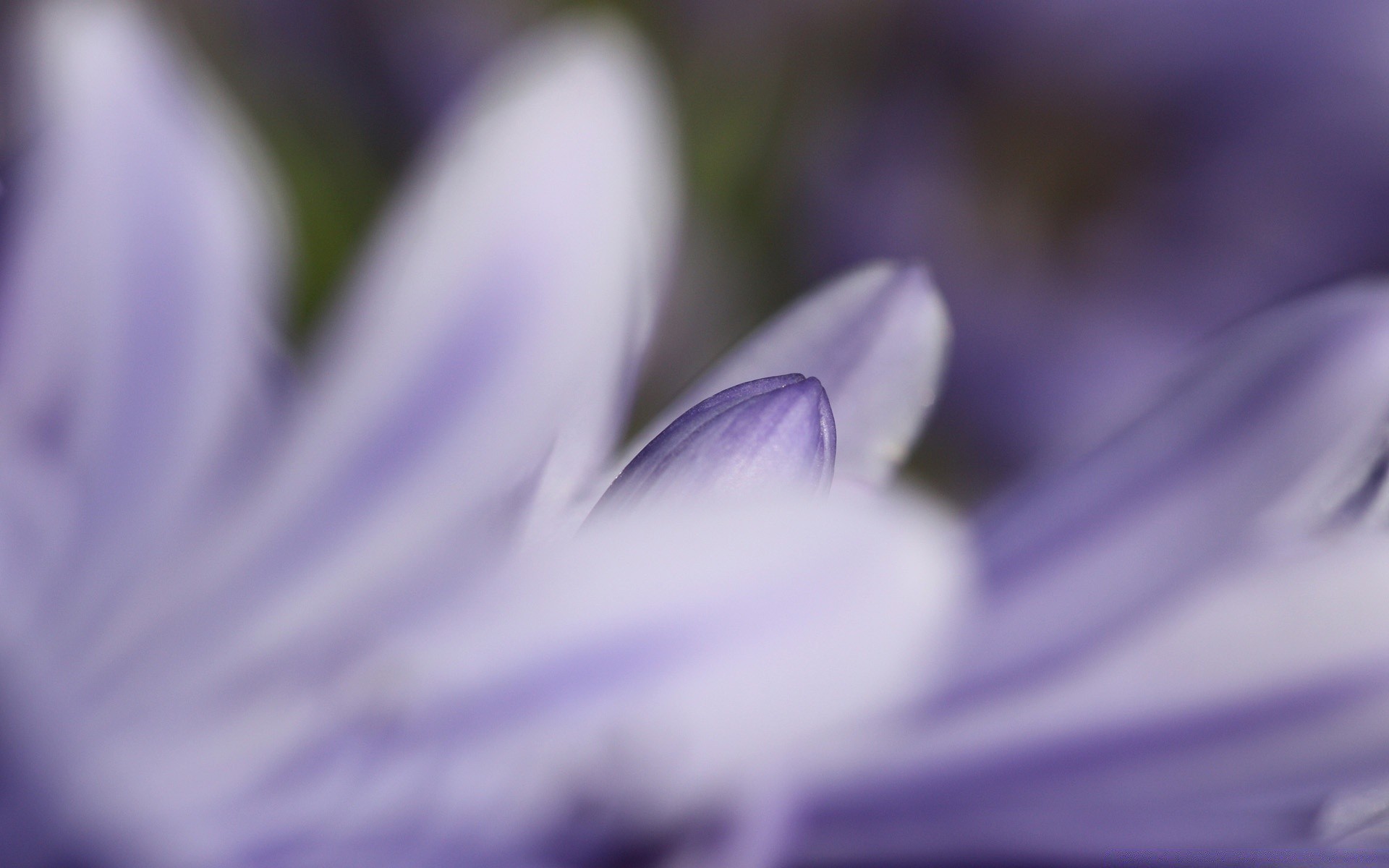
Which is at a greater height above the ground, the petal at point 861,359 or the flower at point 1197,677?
the petal at point 861,359

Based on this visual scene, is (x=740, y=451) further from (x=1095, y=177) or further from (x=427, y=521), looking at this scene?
(x=1095, y=177)

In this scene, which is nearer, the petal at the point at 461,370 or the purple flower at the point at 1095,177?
the petal at the point at 461,370

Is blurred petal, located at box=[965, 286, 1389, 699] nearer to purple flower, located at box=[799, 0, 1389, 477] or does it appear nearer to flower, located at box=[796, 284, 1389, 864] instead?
flower, located at box=[796, 284, 1389, 864]

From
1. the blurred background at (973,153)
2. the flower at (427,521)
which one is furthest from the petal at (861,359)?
the blurred background at (973,153)

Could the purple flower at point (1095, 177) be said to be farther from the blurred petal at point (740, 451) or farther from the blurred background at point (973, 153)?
the blurred petal at point (740, 451)

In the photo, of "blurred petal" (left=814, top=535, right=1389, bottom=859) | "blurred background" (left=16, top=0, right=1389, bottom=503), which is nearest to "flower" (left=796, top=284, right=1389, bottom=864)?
"blurred petal" (left=814, top=535, right=1389, bottom=859)

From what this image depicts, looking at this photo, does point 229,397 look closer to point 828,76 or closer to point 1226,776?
point 1226,776
